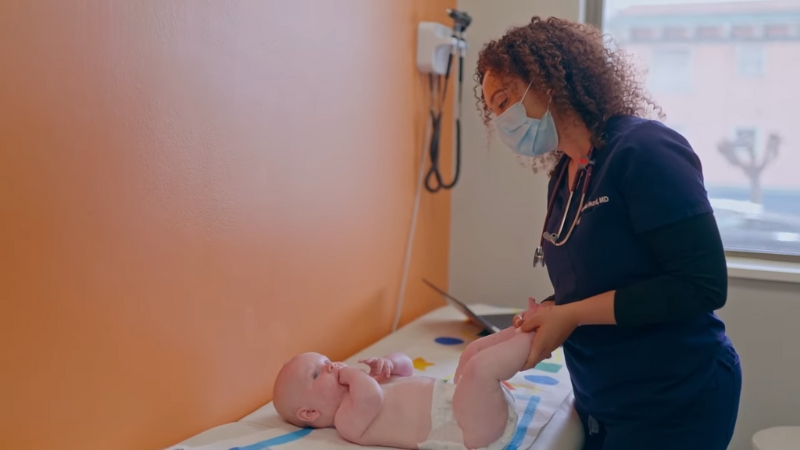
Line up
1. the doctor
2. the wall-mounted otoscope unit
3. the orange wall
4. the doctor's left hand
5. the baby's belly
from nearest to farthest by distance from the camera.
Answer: the orange wall, the doctor, the doctor's left hand, the baby's belly, the wall-mounted otoscope unit

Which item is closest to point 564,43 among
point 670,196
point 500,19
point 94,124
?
point 670,196

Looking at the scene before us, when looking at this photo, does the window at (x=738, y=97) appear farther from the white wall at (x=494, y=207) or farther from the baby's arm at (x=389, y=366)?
the baby's arm at (x=389, y=366)

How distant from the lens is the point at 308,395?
4.88ft

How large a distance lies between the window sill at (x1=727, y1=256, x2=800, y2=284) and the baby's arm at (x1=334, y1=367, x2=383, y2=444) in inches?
51.9

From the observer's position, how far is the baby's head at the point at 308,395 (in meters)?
1.48

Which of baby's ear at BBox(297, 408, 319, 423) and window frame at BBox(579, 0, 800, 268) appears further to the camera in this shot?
window frame at BBox(579, 0, 800, 268)

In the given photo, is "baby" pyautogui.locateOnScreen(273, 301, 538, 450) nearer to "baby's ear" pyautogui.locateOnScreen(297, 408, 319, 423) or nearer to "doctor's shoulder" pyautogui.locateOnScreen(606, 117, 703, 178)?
"baby's ear" pyautogui.locateOnScreen(297, 408, 319, 423)

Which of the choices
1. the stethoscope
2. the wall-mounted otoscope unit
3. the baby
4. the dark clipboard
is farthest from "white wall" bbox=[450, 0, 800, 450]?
the baby

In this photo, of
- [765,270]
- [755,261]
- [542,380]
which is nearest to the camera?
[542,380]

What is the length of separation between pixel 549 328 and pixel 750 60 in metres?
1.58

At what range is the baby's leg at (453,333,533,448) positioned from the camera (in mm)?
1347

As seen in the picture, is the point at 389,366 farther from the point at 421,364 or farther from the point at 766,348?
the point at 766,348

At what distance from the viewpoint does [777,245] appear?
7.75 feet

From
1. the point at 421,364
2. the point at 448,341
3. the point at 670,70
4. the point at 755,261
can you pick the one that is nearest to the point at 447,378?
the point at 421,364
